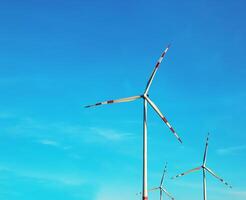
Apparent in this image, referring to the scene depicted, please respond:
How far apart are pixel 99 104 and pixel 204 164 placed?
77.5 metres

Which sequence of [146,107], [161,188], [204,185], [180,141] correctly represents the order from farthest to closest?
1. [161,188]
2. [204,185]
3. [146,107]
4. [180,141]

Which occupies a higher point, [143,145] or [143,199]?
[143,145]

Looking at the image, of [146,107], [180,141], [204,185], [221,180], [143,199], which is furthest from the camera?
[221,180]

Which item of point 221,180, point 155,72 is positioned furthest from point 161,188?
point 155,72

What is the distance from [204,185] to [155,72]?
69852 mm

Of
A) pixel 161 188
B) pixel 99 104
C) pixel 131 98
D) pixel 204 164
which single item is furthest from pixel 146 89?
pixel 161 188

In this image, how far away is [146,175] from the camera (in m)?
72.9

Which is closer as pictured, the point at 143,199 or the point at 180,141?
the point at 143,199

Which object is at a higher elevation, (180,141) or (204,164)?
(204,164)

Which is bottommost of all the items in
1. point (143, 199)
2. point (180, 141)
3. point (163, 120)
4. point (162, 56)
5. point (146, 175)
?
point (143, 199)

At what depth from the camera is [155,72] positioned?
8588 centimetres

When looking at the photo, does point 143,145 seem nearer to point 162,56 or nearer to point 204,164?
point 162,56

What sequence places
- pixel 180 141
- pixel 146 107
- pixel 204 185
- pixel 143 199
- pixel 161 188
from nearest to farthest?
pixel 143 199 < pixel 180 141 < pixel 146 107 < pixel 204 185 < pixel 161 188

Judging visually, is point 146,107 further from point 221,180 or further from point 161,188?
point 161,188
